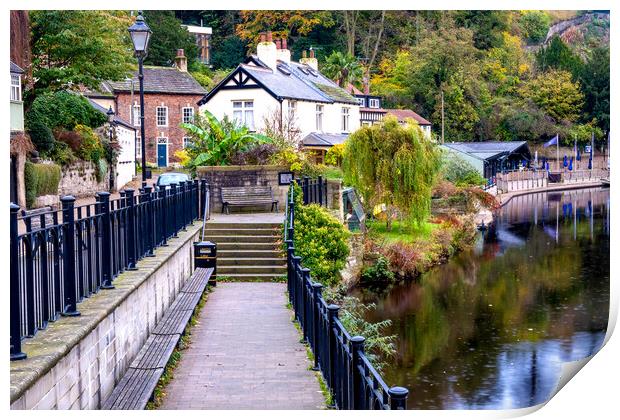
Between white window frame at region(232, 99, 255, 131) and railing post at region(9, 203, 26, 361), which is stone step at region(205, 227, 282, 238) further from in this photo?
white window frame at region(232, 99, 255, 131)

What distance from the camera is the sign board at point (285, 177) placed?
727 inches

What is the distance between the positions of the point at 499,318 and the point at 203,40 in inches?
680

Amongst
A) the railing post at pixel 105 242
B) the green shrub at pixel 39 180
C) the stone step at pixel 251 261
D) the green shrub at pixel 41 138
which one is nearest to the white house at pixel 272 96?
the green shrub at pixel 41 138

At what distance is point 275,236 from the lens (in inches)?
608

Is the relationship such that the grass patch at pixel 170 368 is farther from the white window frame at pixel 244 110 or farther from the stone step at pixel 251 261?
the white window frame at pixel 244 110

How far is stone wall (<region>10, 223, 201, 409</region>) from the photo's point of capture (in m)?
4.61

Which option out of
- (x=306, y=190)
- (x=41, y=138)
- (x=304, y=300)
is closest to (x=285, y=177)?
(x=306, y=190)

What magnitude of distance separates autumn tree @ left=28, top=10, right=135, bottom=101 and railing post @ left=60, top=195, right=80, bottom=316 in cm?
1567

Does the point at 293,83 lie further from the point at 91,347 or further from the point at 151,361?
the point at 91,347

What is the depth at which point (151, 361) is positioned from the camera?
283 inches

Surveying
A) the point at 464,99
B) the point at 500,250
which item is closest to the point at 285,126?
the point at 500,250

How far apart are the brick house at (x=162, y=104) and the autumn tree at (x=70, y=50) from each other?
432 inches

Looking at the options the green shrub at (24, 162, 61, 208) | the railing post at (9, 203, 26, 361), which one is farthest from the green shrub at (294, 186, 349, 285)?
the railing post at (9, 203, 26, 361)
